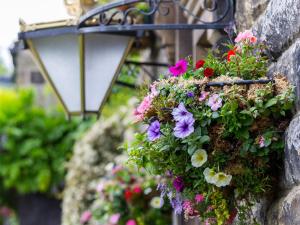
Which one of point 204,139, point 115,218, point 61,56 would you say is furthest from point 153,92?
point 115,218

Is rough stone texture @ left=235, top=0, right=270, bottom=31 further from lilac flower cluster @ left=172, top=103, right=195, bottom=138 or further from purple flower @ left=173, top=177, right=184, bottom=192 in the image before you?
purple flower @ left=173, top=177, right=184, bottom=192

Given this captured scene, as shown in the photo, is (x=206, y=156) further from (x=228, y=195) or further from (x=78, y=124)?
(x=78, y=124)

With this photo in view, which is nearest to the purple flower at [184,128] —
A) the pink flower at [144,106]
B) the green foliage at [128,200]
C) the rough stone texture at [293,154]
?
the pink flower at [144,106]

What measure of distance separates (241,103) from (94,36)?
1.79 meters

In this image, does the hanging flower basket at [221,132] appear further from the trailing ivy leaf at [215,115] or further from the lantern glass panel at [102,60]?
the lantern glass panel at [102,60]

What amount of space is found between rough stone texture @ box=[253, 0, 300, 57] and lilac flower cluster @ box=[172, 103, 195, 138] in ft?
1.34

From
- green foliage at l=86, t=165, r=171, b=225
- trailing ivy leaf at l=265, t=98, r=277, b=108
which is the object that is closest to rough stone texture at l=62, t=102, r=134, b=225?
green foliage at l=86, t=165, r=171, b=225

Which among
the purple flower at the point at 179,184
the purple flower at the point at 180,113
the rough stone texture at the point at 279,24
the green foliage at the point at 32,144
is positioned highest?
the rough stone texture at the point at 279,24

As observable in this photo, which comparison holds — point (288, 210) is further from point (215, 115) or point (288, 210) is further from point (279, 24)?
point (279, 24)

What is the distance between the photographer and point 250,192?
2205mm

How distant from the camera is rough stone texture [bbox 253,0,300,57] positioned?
213 cm

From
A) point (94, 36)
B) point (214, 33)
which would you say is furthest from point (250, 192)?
point (94, 36)

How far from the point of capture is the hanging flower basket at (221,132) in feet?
7.03

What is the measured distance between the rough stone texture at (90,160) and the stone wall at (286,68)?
11.6ft
